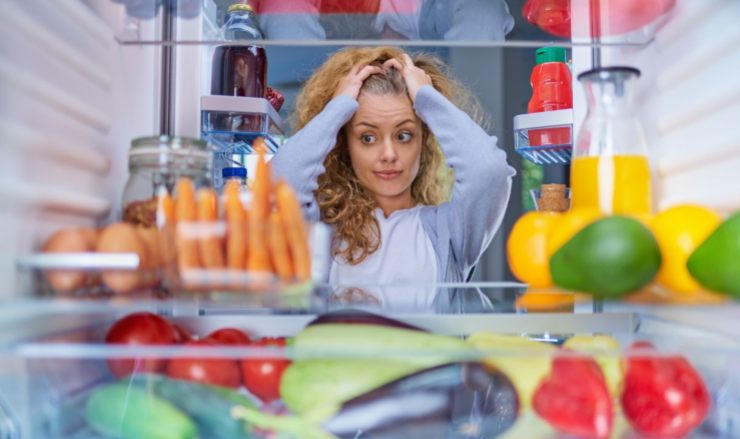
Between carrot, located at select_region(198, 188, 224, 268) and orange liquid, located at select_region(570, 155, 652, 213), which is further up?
orange liquid, located at select_region(570, 155, 652, 213)

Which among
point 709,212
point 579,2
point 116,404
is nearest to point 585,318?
point 709,212

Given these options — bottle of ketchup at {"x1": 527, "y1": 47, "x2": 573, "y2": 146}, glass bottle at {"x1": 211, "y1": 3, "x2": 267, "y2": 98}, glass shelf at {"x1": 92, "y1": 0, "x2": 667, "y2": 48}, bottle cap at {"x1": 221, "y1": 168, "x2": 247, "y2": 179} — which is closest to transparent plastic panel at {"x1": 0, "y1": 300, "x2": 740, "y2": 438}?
glass shelf at {"x1": 92, "y1": 0, "x2": 667, "y2": 48}

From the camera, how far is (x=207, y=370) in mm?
778

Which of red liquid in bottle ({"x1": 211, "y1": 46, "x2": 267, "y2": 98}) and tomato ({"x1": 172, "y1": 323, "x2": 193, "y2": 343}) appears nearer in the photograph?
tomato ({"x1": 172, "y1": 323, "x2": 193, "y2": 343})

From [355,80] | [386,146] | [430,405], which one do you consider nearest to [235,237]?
[430,405]

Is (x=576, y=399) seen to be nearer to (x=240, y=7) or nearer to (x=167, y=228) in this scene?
(x=167, y=228)

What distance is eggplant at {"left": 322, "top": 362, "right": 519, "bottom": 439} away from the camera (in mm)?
725

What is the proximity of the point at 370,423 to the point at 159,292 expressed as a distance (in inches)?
10.3

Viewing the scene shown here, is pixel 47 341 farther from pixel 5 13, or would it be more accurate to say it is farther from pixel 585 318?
pixel 585 318

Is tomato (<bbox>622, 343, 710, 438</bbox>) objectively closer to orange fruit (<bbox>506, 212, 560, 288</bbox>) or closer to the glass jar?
orange fruit (<bbox>506, 212, 560, 288</bbox>)

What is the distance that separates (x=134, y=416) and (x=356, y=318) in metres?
0.25

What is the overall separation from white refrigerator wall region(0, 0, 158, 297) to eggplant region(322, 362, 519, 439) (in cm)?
38

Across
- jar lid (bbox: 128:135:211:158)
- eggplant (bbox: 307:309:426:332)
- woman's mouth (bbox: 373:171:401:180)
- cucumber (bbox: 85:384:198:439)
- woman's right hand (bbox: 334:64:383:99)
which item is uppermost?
woman's right hand (bbox: 334:64:383:99)

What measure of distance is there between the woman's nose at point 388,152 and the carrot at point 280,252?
3.37 feet
